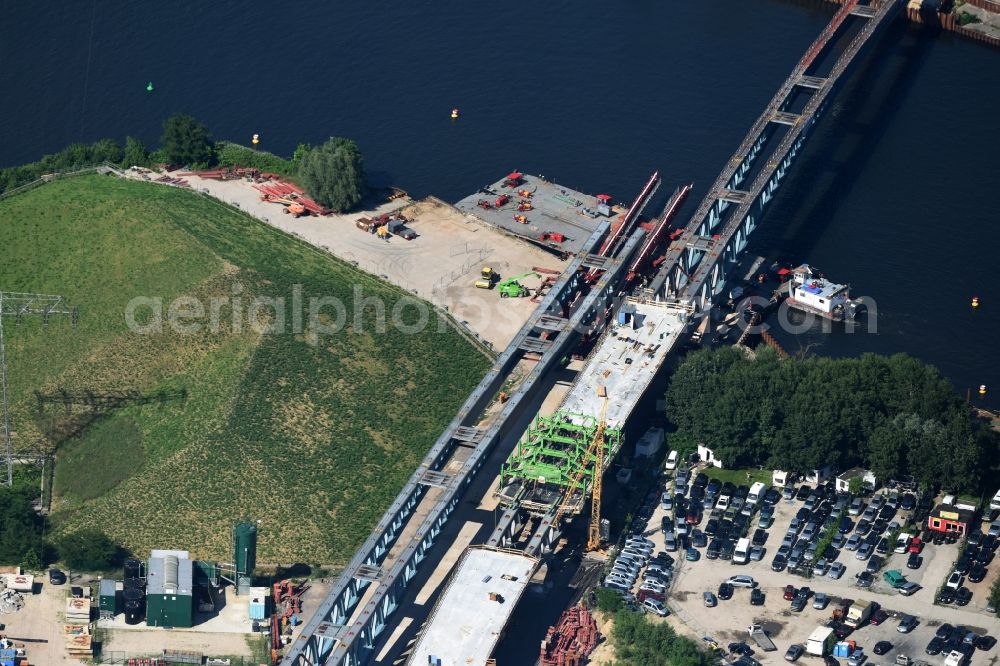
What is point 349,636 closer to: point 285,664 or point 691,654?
point 285,664

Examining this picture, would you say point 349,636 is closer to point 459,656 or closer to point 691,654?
point 459,656

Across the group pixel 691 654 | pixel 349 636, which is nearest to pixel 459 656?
pixel 349 636

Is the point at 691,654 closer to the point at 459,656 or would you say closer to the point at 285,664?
the point at 459,656

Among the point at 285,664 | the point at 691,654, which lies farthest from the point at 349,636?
the point at 691,654

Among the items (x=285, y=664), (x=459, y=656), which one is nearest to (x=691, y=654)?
(x=459, y=656)
